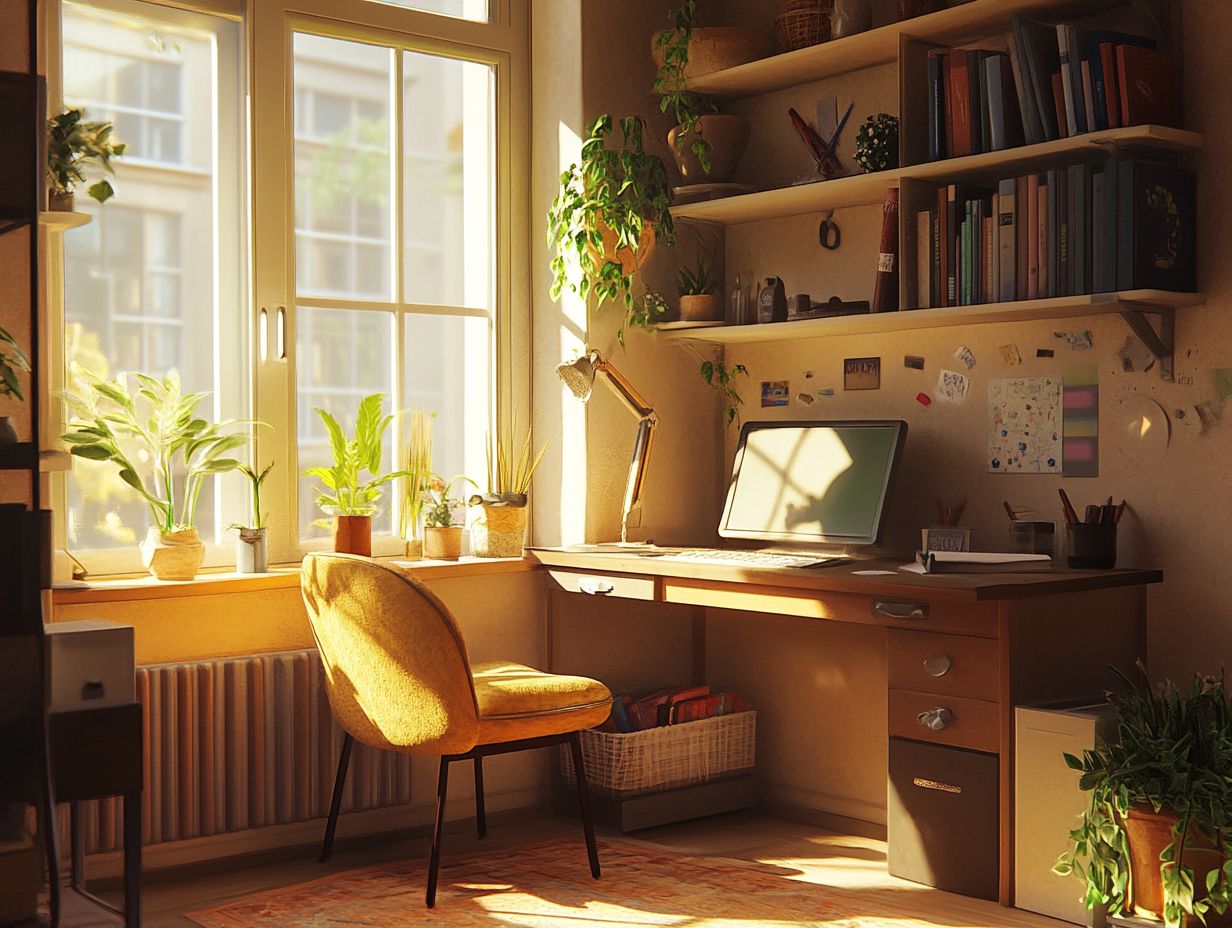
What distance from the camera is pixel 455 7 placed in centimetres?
398

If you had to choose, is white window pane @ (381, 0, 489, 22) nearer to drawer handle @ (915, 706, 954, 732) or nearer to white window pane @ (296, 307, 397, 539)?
white window pane @ (296, 307, 397, 539)

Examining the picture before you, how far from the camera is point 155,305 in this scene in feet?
11.4

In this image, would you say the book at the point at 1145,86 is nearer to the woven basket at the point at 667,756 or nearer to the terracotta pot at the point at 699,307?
the terracotta pot at the point at 699,307

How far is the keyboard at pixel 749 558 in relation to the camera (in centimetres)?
334

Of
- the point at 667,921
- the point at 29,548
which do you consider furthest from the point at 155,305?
the point at 667,921

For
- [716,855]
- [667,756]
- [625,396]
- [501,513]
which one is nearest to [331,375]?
[501,513]

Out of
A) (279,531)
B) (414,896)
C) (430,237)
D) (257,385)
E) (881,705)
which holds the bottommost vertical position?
(414,896)

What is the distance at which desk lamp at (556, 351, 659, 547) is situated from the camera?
3785 millimetres

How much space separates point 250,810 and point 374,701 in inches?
20.2

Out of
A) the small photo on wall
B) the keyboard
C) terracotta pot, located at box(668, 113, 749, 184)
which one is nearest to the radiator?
the keyboard

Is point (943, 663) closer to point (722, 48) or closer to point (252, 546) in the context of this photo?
point (252, 546)

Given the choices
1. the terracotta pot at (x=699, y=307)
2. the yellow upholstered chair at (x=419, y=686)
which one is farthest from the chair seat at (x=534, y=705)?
the terracotta pot at (x=699, y=307)

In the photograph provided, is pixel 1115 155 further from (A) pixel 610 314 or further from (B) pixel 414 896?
(B) pixel 414 896

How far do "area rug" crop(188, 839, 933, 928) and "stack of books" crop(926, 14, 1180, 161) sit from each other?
1733mm
